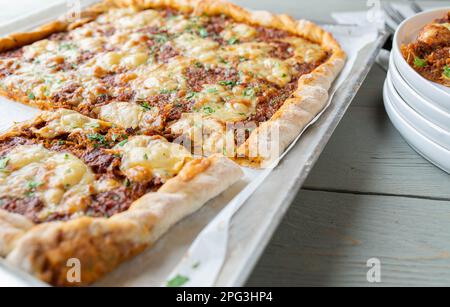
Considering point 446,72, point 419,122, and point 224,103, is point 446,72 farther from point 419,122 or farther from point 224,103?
point 224,103

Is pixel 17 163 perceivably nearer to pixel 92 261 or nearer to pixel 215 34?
pixel 92 261

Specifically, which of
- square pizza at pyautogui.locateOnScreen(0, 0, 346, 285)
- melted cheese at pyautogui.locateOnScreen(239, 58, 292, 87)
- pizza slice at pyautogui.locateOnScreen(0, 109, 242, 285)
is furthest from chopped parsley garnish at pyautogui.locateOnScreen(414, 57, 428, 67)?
pizza slice at pyautogui.locateOnScreen(0, 109, 242, 285)

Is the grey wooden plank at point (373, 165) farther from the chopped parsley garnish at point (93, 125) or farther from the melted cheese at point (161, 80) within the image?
the chopped parsley garnish at point (93, 125)

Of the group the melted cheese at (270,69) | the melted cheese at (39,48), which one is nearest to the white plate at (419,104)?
the melted cheese at (270,69)

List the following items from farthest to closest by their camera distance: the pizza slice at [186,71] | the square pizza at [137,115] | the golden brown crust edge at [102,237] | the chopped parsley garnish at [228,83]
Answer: the chopped parsley garnish at [228,83], the pizza slice at [186,71], the square pizza at [137,115], the golden brown crust edge at [102,237]

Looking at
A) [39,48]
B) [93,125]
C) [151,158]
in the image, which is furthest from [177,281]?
[39,48]
